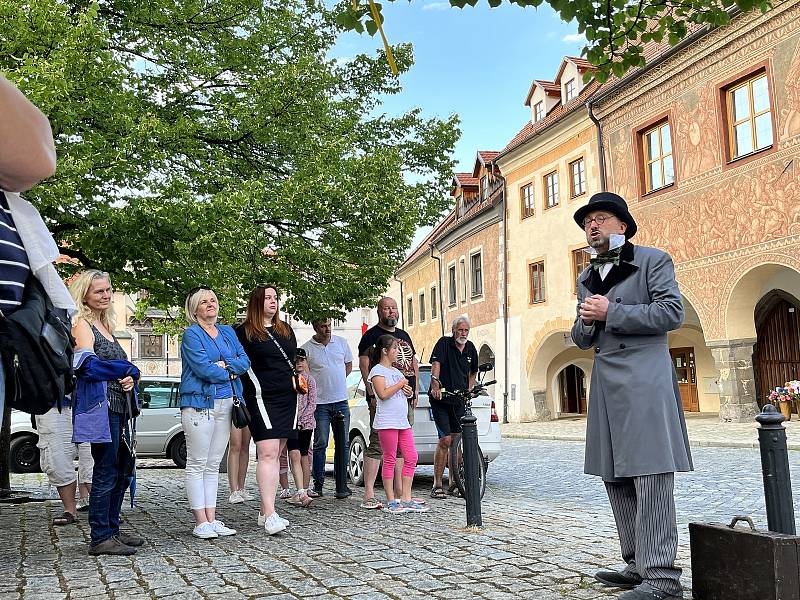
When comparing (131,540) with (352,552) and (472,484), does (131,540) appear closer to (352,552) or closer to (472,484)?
(352,552)

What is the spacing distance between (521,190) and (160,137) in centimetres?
2082

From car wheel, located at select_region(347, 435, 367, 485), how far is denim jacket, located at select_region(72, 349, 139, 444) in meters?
5.39

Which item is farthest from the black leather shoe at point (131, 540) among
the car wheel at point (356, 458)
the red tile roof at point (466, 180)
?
the red tile roof at point (466, 180)

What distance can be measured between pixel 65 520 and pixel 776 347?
64.2 ft

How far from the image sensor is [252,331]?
7273 millimetres

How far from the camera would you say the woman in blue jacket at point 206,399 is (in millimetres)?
6465

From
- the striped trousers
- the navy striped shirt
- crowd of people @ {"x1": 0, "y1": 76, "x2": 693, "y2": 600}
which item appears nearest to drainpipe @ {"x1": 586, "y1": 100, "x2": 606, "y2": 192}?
crowd of people @ {"x1": 0, "y1": 76, "x2": 693, "y2": 600}

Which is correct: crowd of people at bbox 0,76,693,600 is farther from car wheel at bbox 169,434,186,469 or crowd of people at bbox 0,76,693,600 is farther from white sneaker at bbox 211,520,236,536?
car wheel at bbox 169,434,186,469

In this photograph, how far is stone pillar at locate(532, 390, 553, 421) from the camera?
94.9 ft

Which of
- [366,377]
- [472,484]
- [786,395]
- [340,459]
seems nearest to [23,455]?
[340,459]

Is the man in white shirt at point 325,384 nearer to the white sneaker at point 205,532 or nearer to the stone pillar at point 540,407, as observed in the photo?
the white sneaker at point 205,532

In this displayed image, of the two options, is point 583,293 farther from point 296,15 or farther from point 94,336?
point 296,15

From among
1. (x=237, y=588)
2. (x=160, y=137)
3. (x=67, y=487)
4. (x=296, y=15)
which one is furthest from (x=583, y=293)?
(x=296, y=15)

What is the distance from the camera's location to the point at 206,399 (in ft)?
21.3
